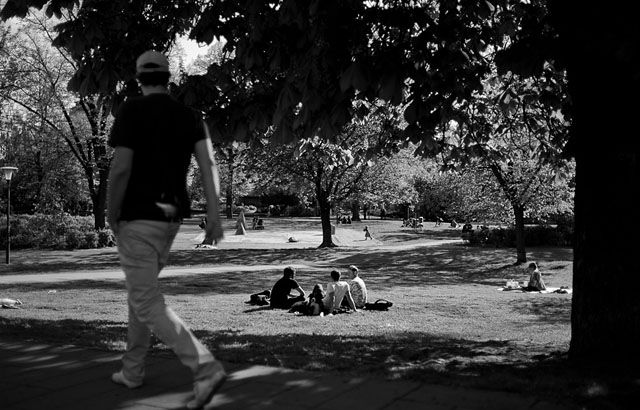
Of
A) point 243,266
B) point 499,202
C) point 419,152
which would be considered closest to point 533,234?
point 499,202

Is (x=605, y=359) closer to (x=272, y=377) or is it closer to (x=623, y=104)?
(x=623, y=104)

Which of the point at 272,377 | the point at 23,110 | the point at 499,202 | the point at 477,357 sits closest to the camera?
the point at 272,377

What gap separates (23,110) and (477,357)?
1372 inches

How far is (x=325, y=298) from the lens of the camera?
13.3 m

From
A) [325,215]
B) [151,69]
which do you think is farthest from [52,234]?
[151,69]

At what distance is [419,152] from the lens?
416 inches

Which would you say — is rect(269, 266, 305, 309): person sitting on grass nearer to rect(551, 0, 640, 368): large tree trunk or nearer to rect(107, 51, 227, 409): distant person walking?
→ rect(551, 0, 640, 368): large tree trunk

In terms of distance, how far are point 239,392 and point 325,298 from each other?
30.4 ft

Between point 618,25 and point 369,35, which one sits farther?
point 369,35

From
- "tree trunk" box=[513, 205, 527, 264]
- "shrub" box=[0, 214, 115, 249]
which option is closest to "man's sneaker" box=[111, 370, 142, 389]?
"tree trunk" box=[513, 205, 527, 264]

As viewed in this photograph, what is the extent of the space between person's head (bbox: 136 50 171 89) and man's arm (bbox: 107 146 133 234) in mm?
502

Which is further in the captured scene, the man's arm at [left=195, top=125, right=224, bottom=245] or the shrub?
the shrub

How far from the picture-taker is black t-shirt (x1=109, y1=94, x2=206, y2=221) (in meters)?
A: 3.59

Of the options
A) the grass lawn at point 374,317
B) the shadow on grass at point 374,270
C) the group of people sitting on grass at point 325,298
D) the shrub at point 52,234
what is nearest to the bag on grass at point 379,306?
the group of people sitting on grass at point 325,298
